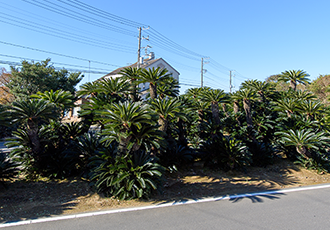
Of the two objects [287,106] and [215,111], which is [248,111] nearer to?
[287,106]

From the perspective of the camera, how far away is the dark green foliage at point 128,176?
19.4ft

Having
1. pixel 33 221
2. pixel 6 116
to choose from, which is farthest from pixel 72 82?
pixel 33 221

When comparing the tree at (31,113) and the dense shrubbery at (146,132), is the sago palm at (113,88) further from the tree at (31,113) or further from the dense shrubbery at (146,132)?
the tree at (31,113)

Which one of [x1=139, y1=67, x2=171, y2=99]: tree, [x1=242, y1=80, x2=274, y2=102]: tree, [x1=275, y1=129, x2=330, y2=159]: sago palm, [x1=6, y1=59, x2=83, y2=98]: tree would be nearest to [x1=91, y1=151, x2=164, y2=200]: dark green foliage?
[x1=139, y1=67, x2=171, y2=99]: tree

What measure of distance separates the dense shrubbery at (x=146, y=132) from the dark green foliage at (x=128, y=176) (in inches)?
1.2

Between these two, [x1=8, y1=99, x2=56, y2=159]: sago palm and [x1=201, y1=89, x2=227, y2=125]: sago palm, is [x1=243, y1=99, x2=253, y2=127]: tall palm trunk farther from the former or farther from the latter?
[x1=8, y1=99, x2=56, y2=159]: sago palm

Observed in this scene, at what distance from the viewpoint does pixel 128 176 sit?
6.02 metres

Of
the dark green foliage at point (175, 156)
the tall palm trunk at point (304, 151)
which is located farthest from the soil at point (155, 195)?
the tall palm trunk at point (304, 151)

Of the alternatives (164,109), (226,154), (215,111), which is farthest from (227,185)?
(164,109)

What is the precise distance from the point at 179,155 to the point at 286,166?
5.65 metres

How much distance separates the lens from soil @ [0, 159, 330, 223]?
5.50 metres

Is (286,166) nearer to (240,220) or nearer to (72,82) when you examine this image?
(240,220)

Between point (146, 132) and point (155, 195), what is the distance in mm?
2171

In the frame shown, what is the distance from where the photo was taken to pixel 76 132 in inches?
327
